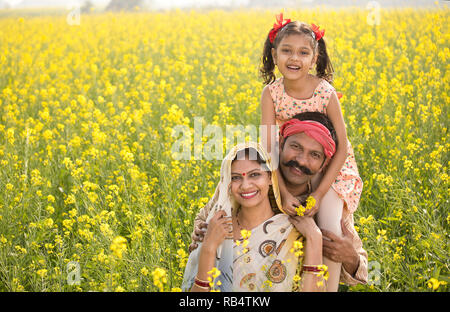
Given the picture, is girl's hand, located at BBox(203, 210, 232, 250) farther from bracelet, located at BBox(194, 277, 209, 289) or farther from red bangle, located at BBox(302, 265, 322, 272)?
red bangle, located at BBox(302, 265, 322, 272)

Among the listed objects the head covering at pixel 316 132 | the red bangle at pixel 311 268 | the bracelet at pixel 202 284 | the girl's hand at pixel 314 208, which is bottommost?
the bracelet at pixel 202 284

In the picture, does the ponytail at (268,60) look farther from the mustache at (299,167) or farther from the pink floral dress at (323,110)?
the mustache at (299,167)

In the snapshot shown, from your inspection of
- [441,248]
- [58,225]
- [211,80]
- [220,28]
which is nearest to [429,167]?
[441,248]

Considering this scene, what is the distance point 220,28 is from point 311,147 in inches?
279

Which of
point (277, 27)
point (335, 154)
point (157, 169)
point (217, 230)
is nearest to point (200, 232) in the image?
point (217, 230)

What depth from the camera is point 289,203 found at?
7.44 ft

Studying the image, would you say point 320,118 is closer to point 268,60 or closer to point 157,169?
point 268,60

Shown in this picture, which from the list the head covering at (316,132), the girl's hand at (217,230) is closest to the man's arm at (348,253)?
the head covering at (316,132)

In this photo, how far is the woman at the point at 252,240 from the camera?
83.3 inches

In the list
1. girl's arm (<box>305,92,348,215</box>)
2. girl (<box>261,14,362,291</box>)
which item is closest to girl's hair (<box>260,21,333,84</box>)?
girl (<box>261,14,362,291</box>)

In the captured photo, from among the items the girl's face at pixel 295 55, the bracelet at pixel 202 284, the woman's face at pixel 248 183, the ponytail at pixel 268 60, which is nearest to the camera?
the bracelet at pixel 202 284

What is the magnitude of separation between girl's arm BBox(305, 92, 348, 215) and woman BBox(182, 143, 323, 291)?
20 cm

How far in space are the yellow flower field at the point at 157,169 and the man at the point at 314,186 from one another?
0.13 m
